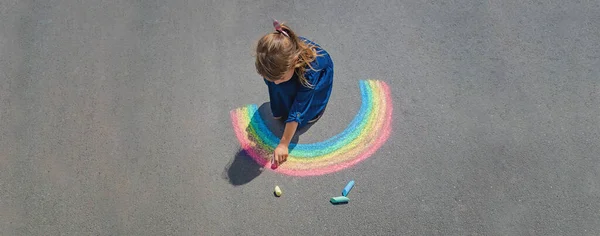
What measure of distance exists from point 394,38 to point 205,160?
2.15 m

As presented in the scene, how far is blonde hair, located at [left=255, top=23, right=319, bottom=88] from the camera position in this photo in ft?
8.79

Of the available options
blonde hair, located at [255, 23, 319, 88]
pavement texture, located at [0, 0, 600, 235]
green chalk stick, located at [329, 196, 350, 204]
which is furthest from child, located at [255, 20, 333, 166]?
green chalk stick, located at [329, 196, 350, 204]

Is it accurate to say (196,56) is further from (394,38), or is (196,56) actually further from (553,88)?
(553,88)

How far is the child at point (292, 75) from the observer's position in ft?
8.86

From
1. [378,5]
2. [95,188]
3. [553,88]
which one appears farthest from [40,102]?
[553,88]

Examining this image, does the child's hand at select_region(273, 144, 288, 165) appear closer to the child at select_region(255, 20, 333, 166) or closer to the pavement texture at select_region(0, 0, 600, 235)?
the child at select_region(255, 20, 333, 166)

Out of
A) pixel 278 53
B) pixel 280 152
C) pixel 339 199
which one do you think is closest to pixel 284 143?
pixel 280 152

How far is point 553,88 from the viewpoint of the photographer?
3973 millimetres

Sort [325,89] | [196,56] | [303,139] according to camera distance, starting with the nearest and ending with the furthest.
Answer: [325,89] < [303,139] < [196,56]

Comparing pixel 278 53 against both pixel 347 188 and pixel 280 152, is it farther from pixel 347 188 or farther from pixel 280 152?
pixel 347 188

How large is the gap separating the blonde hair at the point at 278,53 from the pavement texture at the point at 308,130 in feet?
3.86

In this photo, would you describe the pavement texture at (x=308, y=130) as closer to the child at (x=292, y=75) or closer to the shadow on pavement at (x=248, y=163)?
the shadow on pavement at (x=248, y=163)

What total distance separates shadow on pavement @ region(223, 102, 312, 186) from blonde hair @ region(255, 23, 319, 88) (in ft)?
3.68

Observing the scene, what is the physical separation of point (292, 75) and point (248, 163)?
3.49 ft
